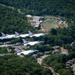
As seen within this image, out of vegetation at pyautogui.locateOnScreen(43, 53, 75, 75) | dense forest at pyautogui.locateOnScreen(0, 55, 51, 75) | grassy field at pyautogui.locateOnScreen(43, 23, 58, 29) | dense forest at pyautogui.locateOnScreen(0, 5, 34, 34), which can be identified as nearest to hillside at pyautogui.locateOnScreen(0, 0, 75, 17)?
dense forest at pyautogui.locateOnScreen(0, 5, 34, 34)

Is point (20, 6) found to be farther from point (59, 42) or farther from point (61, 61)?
point (61, 61)

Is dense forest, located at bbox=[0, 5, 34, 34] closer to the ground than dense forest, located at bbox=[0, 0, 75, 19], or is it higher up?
closer to the ground

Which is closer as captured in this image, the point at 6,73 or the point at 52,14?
the point at 6,73

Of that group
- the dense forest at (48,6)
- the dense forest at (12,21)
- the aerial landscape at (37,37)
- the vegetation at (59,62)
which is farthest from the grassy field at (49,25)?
the vegetation at (59,62)

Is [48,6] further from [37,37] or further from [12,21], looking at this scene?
[37,37]

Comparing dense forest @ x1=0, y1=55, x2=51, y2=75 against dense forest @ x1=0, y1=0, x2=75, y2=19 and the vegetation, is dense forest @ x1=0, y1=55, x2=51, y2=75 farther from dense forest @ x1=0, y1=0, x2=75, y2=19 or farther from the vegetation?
dense forest @ x1=0, y1=0, x2=75, y2=19

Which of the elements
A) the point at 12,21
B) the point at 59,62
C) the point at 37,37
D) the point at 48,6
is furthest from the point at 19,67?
the point at 48,6

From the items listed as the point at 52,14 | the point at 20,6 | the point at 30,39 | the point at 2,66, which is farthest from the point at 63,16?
the point at 2,66

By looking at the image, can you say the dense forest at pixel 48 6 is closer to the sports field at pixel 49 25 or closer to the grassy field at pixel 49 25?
the sports field at pixel 49 25

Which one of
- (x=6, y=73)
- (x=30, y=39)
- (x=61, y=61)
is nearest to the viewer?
(x=6, y=73)
